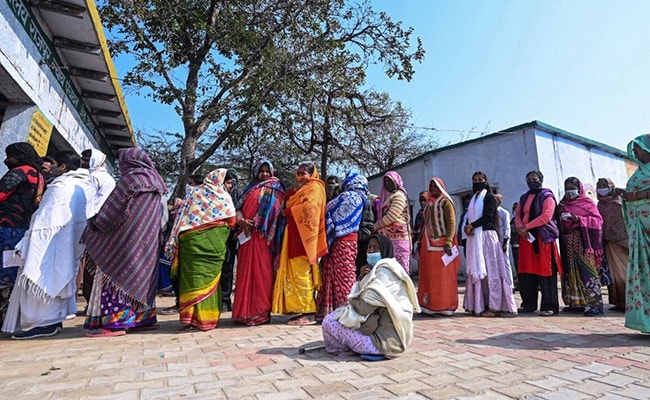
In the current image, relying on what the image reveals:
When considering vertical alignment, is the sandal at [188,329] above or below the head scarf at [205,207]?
below

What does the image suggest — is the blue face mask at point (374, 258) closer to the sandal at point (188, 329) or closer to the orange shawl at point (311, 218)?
the orange shawl at point (311, 218)

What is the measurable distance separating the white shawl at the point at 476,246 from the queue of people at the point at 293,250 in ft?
0.06

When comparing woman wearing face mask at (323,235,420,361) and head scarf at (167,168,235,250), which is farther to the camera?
head scarf at (167,168,235,250)

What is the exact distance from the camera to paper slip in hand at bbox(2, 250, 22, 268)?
3.65 metres

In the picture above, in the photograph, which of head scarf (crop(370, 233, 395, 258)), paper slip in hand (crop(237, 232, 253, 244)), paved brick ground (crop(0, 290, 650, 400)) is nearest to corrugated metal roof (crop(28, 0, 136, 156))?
paper slip in hand (crop(237, 232, 253, 244))

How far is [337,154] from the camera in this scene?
50.0ft

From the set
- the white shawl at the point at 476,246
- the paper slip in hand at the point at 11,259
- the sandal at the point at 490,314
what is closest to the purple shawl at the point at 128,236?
the paper slip in hand at the point at 11,259

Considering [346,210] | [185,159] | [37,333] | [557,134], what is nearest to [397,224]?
[346,210]

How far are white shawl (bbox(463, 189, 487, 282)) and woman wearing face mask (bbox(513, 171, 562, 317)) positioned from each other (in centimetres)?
58

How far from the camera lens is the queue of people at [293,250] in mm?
3365

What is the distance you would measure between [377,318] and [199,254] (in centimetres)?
202

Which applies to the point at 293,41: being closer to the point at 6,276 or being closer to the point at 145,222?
the point at 145,222

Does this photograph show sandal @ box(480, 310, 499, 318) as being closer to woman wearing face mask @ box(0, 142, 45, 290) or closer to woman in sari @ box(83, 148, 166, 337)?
woman in sari @ box(83, 148, 166, 337)

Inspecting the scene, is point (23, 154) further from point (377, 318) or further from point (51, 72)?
point (377, 318)
